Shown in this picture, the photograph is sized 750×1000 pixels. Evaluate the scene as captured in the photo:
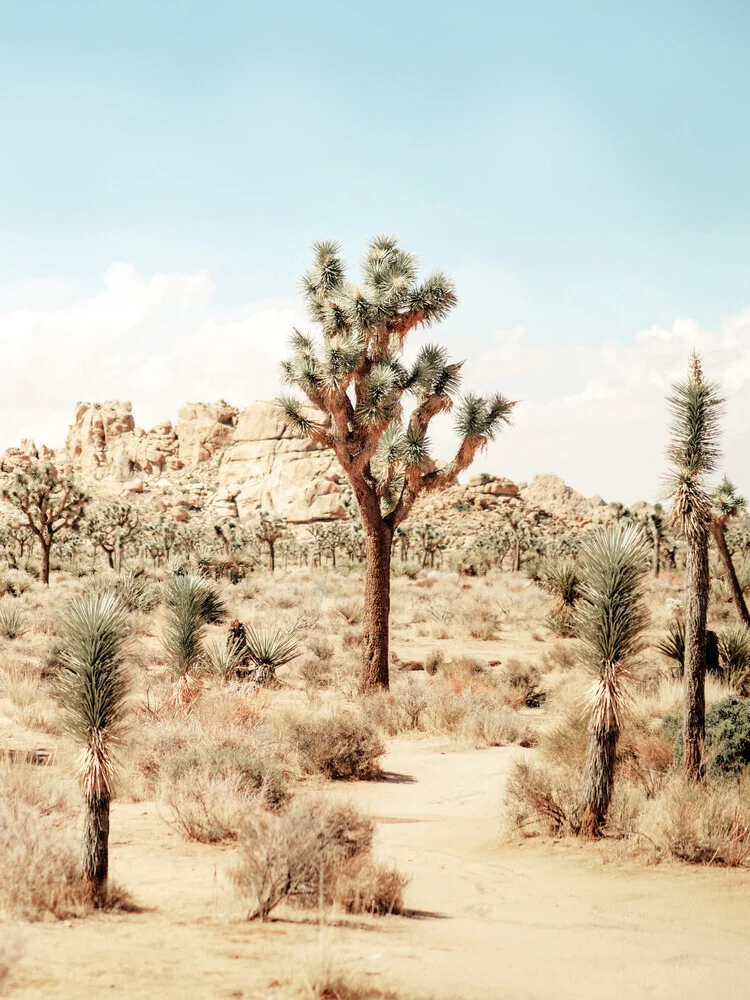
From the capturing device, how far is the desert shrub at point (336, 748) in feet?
34.6

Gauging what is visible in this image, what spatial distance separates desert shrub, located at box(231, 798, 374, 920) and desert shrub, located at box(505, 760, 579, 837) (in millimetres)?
2754

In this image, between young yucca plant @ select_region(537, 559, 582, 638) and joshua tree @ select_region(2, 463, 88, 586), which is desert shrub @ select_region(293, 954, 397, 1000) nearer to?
young yucca plant @ select_region(537, 559, 582, 638)

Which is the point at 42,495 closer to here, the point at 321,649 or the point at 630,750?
the point at 321,649

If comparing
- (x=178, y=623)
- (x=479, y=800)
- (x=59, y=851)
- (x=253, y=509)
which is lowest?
(x=479, y=800)

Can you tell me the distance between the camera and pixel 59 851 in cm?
542

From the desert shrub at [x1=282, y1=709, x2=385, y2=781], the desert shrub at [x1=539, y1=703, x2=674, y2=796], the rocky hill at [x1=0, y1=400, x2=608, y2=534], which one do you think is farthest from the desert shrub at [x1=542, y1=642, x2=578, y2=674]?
the rocky hill at [x1=0, y1=400, x2=608, y2=534]

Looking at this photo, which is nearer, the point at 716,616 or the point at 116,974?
the point at 116,974

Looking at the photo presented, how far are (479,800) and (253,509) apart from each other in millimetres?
113959

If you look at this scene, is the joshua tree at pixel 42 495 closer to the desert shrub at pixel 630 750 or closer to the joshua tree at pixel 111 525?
the joshua tree at pixel 111 525

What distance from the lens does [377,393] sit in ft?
49.2

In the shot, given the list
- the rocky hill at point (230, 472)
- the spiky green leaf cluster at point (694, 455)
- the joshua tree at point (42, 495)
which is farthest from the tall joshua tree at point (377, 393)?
the rocky hill at point (230, 472)

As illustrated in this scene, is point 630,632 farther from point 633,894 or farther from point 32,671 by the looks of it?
point 32,671

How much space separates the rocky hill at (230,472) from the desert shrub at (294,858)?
3188 inches

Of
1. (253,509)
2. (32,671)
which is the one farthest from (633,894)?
(253,509)
